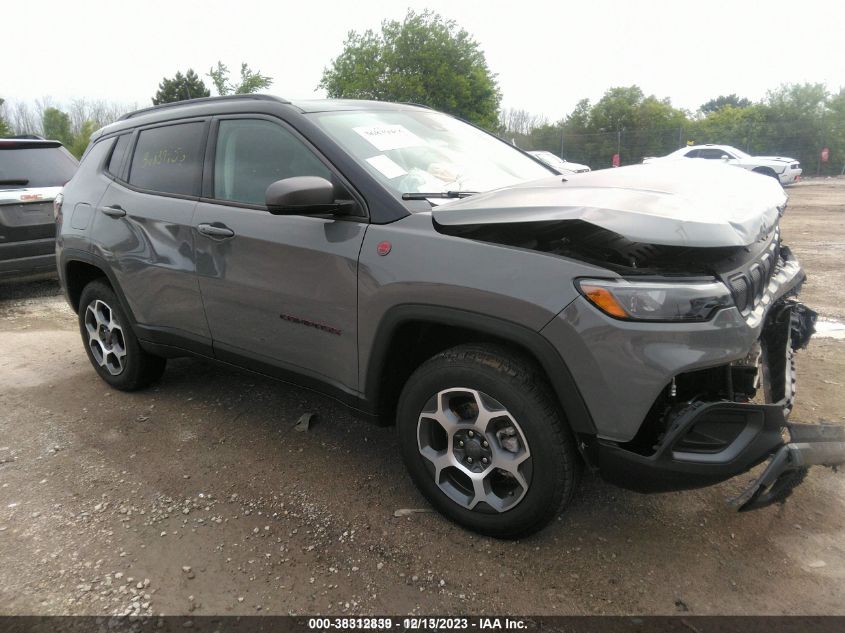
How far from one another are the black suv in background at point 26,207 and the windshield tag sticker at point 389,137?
4.79 m

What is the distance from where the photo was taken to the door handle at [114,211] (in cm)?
363

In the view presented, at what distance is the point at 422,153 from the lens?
9.68ft

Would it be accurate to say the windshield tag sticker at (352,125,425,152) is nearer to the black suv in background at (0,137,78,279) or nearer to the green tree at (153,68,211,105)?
the black suv in background at (0,137,78,279)

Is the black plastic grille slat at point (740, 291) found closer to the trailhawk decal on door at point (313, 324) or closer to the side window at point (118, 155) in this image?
the trailhawk decal on door at point (313, 324)

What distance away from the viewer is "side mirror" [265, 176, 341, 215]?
241 centimetres

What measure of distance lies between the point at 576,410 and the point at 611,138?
35821 mm

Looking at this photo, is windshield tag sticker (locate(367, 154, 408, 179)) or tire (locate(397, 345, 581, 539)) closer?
tire (locate(397, 345, 581, 539))

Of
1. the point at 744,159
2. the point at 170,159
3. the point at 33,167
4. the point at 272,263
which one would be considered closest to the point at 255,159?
the point at 272,263

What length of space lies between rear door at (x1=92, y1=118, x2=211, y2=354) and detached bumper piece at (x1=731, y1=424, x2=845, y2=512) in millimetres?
2730

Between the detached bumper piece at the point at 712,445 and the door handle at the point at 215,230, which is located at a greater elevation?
the door handle at the point at 215,230

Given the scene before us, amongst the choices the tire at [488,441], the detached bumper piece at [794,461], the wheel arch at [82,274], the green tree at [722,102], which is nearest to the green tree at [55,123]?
the wheel arch at [82,274]

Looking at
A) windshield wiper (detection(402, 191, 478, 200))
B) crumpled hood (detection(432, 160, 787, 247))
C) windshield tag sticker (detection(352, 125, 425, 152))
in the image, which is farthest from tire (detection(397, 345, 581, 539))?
windshield tag sticker (detection(352, 125, 425, 152))

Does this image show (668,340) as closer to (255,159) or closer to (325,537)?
(325,537)

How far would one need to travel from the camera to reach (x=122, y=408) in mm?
3881
